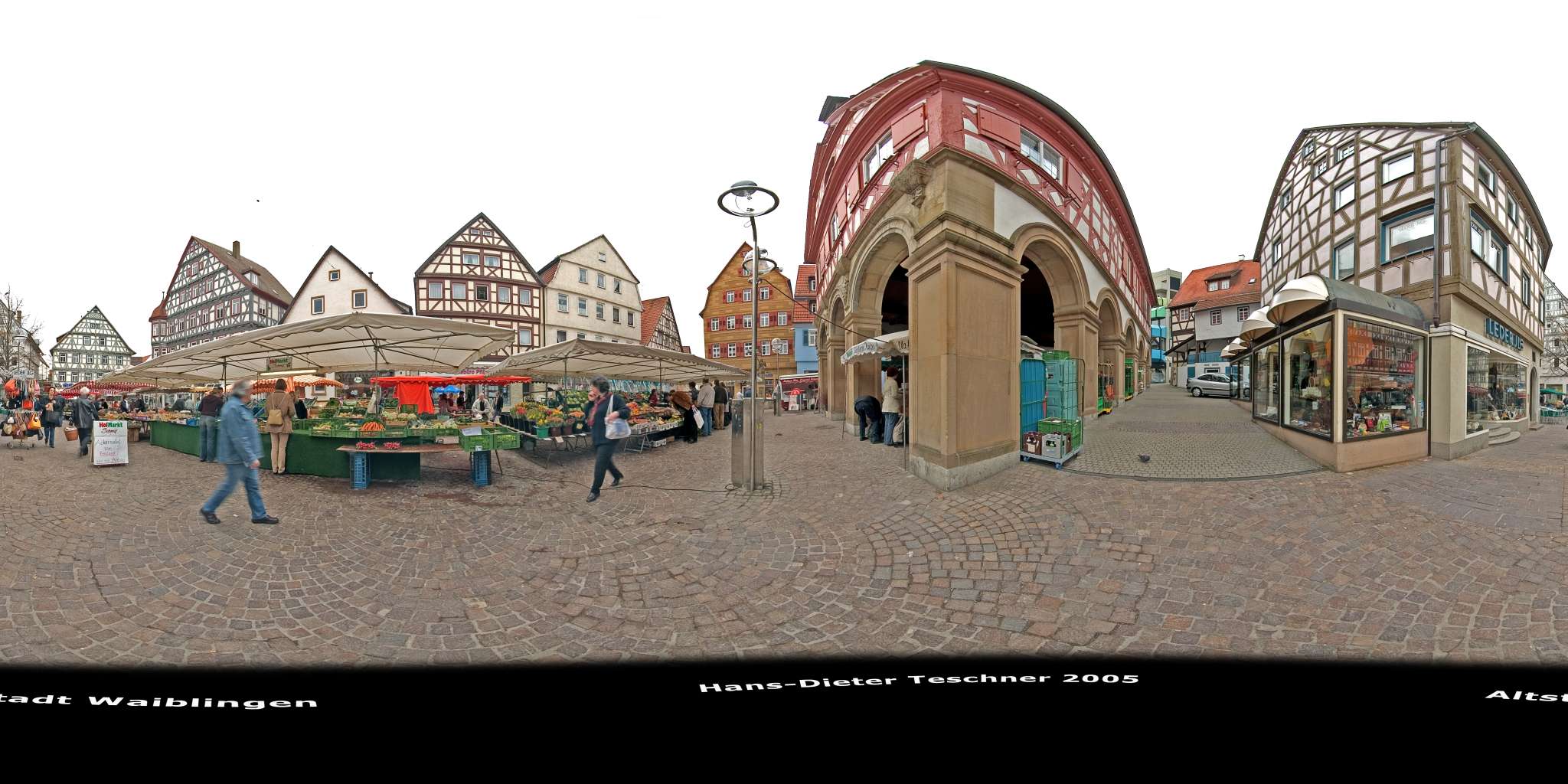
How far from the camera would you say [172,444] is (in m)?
7.84

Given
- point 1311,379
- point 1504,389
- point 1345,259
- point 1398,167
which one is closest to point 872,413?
point 1311,379

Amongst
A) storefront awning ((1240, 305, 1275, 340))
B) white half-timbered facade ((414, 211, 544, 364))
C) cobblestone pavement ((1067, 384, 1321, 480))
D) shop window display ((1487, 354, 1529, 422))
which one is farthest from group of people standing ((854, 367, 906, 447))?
white half-timbered facade ((414, 211, 544, 364))

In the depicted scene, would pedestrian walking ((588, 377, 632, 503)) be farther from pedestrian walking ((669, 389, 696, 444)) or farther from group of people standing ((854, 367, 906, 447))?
group of people standing ((854, 367, 906, 447))

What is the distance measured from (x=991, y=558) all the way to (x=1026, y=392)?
4479mm

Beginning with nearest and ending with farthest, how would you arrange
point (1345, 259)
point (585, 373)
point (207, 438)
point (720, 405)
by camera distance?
point (207, 438) < point (1345, 259) < point (585, 373) < point (720, 405)

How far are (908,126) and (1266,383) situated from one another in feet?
29.4

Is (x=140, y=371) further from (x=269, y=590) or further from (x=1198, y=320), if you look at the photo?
(x=1198, y=320)

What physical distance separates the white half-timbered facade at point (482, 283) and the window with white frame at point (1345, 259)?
1104 inches

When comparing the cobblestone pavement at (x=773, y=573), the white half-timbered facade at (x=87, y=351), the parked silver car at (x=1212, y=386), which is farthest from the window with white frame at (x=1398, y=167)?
the white half-timbered facade at (x=87, y=351)

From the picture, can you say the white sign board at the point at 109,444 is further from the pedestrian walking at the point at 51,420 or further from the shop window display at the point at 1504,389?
the shop window display at the point at 1504,389

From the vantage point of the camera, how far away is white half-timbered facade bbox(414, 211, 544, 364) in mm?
25266

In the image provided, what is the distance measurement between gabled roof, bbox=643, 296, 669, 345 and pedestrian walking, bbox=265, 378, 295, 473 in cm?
2912

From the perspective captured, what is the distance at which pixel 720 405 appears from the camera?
45.1 ft

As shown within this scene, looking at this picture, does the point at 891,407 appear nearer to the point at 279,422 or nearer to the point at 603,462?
the point at 603,462
